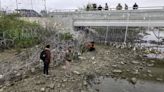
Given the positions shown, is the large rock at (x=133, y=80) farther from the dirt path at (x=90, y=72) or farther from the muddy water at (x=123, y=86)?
the dirt path at (x=90, y=72)

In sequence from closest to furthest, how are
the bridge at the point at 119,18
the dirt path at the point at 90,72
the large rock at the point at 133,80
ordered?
the dirt path at the point at 90,72
the large rock at the point at 133,80
the bridge at the point at 119,18

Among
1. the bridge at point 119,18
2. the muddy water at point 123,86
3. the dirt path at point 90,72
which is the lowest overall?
the muddy water at point 123,86

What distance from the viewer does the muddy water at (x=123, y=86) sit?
55.9 ft

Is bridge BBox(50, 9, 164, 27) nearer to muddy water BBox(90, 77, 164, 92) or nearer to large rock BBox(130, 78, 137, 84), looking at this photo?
large rock BBox(130, 78, 137, 84)

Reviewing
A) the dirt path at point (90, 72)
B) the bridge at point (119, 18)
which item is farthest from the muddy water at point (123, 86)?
the bridge at point (119, 18)

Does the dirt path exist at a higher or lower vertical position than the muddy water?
higher

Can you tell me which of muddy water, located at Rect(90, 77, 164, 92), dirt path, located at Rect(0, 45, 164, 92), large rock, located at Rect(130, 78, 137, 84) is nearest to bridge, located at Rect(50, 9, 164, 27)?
dirt path, located at Rect(0, 45, 164, 92)

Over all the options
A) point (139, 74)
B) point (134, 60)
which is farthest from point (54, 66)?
point (134, 60)

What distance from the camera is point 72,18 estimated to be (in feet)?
120

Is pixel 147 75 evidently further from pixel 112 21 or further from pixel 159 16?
pixel 112 21

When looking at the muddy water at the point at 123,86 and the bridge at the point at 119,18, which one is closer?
the muddy water at the point at 123,86

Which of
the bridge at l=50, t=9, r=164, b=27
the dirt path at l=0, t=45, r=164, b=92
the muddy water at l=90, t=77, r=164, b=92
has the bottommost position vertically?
the muddy water at l=90, t=77, r=164, b=92

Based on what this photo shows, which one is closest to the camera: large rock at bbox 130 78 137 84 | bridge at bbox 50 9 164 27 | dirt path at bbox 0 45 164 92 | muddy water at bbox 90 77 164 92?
dirt path at bbox 0 45 164 92

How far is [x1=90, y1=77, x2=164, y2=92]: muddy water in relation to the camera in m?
17.0
